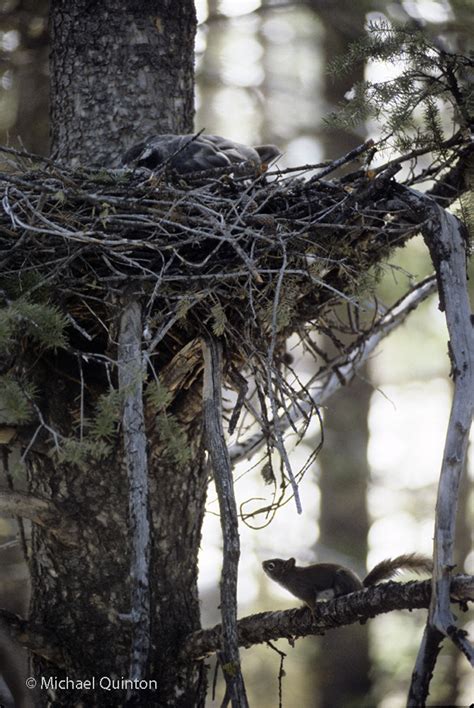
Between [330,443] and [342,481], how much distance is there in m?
0.35

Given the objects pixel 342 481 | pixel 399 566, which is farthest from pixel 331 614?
pixel 342 481

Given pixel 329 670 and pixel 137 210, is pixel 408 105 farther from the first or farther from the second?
pixel 329 670

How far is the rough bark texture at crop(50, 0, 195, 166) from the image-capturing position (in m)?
4.19

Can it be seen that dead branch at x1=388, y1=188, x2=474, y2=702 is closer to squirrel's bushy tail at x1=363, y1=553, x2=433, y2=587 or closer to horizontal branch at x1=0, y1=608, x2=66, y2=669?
squirrel's bushy tail at x1=363, y1=553, x2=433, y2=587

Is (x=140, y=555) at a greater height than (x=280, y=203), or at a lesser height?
lesser

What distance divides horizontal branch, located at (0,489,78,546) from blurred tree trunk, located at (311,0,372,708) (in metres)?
4.74

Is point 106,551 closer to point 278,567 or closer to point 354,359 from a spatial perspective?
point 278,567

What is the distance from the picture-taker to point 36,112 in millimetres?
5906

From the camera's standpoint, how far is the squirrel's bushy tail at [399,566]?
3314mm

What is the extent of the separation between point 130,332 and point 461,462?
3.71 ft

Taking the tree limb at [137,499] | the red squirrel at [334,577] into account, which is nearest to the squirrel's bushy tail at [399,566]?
the red squirrel at [334,577]

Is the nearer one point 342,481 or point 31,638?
point 31,638

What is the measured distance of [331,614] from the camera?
3.10 meters

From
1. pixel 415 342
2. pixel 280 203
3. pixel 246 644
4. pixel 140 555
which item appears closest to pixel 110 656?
pixel 246 644
